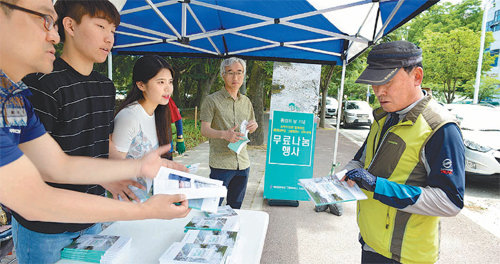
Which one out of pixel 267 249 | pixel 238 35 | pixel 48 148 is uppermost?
pixel 238 35

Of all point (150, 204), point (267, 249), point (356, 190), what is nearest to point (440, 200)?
point (356, 190)

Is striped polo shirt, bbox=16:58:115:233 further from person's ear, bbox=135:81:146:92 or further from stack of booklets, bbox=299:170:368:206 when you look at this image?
stack of booklets, bbox=299:170:368:206

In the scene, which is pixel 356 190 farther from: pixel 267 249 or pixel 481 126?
pixel 481 126

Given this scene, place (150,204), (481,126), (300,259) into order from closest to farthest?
(150,204) < (300,259) < (481,126)

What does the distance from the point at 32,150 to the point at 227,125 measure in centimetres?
210

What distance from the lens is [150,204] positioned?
1.18 meters

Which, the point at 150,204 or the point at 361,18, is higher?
the point at 361,18

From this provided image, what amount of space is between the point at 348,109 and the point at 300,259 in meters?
15.8

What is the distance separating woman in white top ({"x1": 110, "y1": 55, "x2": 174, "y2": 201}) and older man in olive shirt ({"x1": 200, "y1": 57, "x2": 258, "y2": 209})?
2.70ft

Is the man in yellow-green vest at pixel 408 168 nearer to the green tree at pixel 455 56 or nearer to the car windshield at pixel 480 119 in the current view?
the car windshield at pixel 480 119

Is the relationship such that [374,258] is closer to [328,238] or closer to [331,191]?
[331,191]

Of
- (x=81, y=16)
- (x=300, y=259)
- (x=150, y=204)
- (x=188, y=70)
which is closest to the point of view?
(x=150, y=204)

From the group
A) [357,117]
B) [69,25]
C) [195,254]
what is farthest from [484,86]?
[69,25]

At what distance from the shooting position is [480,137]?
6293mm
